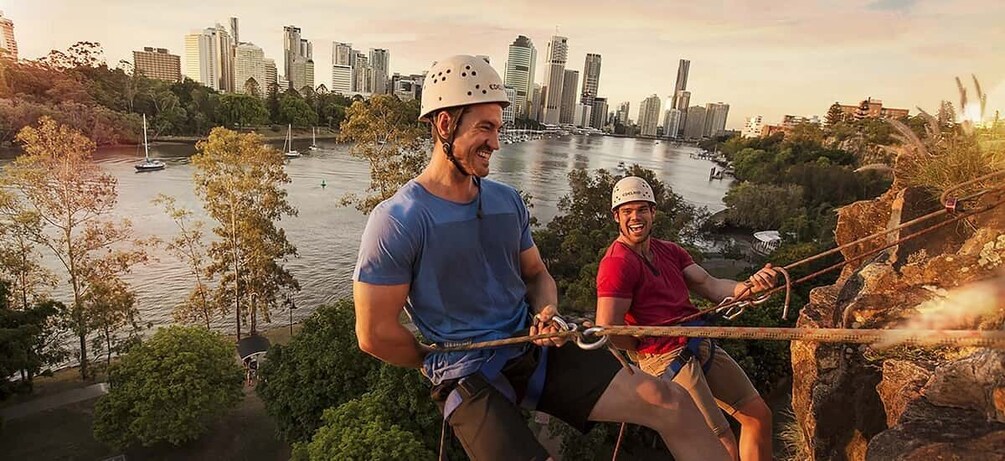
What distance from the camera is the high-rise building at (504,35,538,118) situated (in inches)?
5202

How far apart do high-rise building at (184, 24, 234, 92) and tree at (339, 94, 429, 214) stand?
343 ft

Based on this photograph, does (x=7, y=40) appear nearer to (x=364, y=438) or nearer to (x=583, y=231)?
(x=583, y=231)

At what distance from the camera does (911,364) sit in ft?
11.0

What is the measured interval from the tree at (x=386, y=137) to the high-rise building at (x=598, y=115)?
156239mm

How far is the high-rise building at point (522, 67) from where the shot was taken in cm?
13212

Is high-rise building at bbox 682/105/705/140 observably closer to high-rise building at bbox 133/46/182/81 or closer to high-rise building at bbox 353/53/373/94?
high-rise building at bbox 353/53/373/94

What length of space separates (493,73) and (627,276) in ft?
4.79

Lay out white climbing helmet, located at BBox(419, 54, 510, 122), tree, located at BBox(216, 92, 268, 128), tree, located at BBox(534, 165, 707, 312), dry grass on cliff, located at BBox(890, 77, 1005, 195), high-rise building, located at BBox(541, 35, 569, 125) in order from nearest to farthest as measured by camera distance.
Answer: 1. white climbing helmet, located at BBox(419, 54, 510, 122)
2. dry grass on cliff, located at BBox(890, 77, 1005, 195)
3. tree, located at BBox(534, 165, 707, 312)
4. tree, located at BBox(216, 92, 268, 128)
5. high-rise building, located at BBox(541, 35, 569, 125)

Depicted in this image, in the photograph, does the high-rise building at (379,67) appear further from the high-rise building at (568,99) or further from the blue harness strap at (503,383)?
the blue harness strap at (503,383)

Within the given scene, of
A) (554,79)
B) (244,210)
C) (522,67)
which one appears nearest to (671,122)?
(554,79)

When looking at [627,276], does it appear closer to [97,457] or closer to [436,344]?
[436,344]

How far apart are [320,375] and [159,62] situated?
321 ft

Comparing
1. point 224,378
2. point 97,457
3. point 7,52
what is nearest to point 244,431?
point 224,378

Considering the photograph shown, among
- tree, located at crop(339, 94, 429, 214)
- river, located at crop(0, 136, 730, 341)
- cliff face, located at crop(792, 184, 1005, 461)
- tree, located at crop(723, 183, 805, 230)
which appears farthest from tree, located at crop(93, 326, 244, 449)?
tree, located at crop(723, 183, 805, 230)
